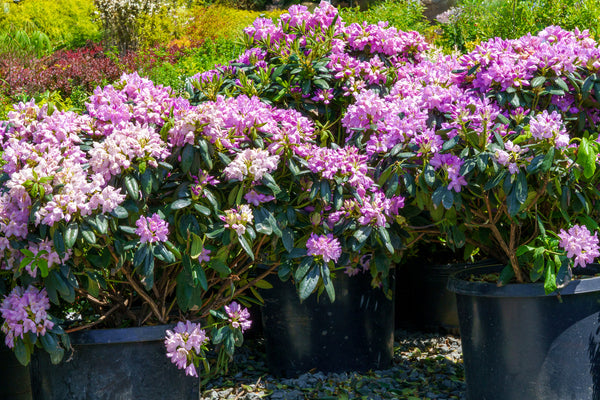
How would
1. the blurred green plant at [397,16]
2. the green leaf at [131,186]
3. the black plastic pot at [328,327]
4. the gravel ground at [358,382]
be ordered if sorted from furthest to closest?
Answer: the blurred green plant at [397,16], the black plastic pot at [328,327], the gravel ground at [358,382], the green leaf at [131,186]

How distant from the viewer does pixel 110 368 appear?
212cm

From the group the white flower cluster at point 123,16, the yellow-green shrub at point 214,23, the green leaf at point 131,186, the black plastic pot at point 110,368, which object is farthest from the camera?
the yellow-green shrub at point 214,23

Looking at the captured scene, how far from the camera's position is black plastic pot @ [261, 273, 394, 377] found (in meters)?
2.84

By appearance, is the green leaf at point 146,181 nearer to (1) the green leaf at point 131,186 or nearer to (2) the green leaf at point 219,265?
(1) the green leaf at point 131,186

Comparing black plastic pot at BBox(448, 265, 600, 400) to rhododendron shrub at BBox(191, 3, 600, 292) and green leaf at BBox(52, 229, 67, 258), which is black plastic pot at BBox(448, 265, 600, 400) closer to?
rhododendron shrub at BBox(191, 3, 600, 292)

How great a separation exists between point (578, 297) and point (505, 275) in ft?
0.80

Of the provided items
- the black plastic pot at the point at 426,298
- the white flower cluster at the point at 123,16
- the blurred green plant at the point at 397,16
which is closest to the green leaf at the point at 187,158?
the black plastic pot at the point at 426,298

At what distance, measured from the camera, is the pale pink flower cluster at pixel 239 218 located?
1.90m

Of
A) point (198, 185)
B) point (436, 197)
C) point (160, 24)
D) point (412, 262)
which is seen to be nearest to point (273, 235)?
point (198, 185)

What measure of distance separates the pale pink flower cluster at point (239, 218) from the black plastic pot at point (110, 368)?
477 mm

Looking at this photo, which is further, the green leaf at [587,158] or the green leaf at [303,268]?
the green leaf at [303,268]

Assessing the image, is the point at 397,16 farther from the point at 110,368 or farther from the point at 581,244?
the point at 110,368

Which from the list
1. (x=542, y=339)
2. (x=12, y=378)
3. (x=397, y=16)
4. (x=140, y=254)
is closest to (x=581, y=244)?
(x=542, y=339)

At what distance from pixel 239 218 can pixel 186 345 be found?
452 mm
